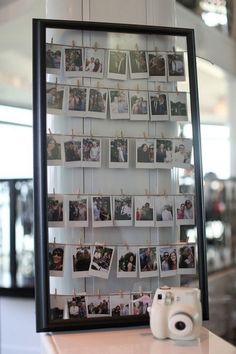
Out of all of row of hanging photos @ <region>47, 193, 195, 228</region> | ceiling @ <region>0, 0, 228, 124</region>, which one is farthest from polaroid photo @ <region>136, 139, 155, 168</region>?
ceiling @ <region>0, 0, 228, 124</region>

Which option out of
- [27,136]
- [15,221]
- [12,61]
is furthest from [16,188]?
[12,61]

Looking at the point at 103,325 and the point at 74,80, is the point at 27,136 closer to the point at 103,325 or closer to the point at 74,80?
the point at 74,80

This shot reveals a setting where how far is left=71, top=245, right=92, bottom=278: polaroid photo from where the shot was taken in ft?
4.35

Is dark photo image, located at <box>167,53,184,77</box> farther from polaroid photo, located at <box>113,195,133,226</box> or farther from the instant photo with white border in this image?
polaroid photo, located at <box>113,195,133,226</box>

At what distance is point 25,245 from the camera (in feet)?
9.97

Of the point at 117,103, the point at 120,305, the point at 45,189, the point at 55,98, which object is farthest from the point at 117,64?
the point at 120,305

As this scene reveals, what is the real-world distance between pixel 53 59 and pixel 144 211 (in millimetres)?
554

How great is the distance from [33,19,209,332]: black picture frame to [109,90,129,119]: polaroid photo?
198 millimetres

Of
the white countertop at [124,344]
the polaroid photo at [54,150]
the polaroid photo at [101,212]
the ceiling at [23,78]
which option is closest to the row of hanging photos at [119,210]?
the polaroid photo at [101,212]

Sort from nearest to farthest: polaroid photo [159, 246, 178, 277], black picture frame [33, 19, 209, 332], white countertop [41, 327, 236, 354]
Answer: white countertop [41, 327, 236, 354] → black picture frame [33, 19, 209, 332] → polaroid photo [159, 246, 178, 277]

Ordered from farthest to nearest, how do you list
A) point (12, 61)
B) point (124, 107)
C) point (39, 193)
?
point (12, 61)
point (124, 107)
point (39, 193)

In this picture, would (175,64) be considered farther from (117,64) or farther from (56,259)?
(56,259)

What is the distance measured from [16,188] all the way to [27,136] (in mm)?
583

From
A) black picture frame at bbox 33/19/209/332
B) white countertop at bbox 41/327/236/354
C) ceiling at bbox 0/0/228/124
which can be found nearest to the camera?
white countertop at bbox 41/327/236/354
